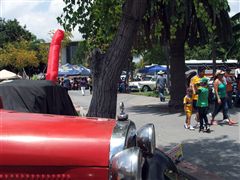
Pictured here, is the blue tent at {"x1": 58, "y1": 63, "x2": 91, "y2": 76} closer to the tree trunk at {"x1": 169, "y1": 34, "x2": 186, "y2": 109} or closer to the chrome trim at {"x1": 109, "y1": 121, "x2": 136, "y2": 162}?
the tree trunk at {"x1": 169, "y1": 34, "x2": 186, "y2": 109}

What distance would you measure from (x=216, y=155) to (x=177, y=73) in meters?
9.87

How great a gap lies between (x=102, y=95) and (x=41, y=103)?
1.36 metres

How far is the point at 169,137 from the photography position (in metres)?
12.0

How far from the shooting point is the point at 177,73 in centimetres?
1919

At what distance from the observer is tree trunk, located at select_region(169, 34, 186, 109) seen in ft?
62.1

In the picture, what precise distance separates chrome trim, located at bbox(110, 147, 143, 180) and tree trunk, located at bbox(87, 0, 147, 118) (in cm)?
447

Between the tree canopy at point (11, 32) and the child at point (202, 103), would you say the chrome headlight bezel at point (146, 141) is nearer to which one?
the child at point (202, 103)

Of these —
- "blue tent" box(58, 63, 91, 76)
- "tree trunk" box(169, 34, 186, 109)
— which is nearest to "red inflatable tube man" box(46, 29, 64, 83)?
"tree trunk" box(169, 34, 186, 109)

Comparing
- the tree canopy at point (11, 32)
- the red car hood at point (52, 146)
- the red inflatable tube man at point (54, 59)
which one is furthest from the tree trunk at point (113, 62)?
the tree canopy at point (11, 32)

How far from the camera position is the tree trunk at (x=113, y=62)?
6.72 meters

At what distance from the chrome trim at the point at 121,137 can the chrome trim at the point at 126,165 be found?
0.30 ft

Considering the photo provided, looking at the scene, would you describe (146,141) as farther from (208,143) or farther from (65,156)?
(208,143)

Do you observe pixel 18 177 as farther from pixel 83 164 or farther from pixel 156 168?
pixel 156 168

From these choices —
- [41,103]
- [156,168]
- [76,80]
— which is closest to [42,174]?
[156,168]
